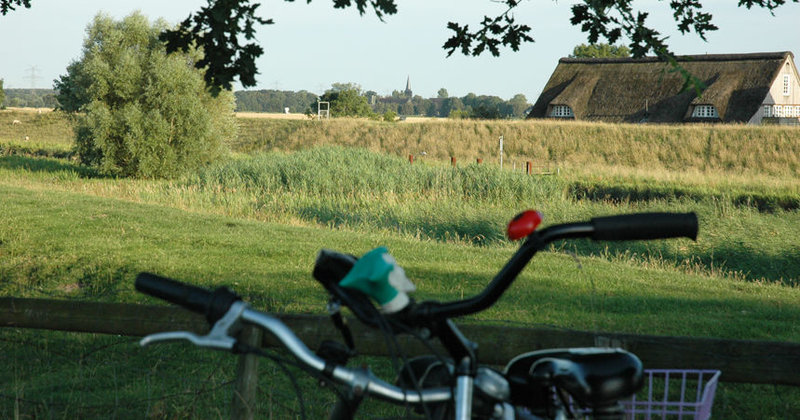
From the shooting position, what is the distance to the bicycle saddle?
1.91 meters

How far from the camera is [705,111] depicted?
197 ft

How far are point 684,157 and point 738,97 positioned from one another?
1844 centimetres

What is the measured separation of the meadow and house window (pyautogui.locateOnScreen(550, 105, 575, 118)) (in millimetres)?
21712

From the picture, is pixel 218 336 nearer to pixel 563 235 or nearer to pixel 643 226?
pixel 563 235

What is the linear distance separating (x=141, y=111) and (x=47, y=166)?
343 inches

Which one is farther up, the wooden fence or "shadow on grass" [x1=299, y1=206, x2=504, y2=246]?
the wooden fence

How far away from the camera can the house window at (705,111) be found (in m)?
59.5

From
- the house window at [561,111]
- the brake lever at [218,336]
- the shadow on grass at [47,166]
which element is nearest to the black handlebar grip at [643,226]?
the brake lever at [218,336]

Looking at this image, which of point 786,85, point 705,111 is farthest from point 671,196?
point 786,85

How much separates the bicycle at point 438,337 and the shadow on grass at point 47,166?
3778 centimetres

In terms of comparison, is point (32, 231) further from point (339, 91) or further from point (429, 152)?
point (339, 91)

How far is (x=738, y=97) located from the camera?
58906 mm

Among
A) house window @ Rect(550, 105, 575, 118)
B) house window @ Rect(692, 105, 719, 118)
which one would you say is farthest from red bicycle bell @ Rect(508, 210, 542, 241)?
house window @ Rect(550, 105, 575, 118)

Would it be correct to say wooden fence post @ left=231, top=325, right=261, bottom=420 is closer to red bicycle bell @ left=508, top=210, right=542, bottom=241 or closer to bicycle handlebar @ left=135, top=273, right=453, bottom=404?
bicycle handlebar @ left=135, top=273, right=453, bottom=404
